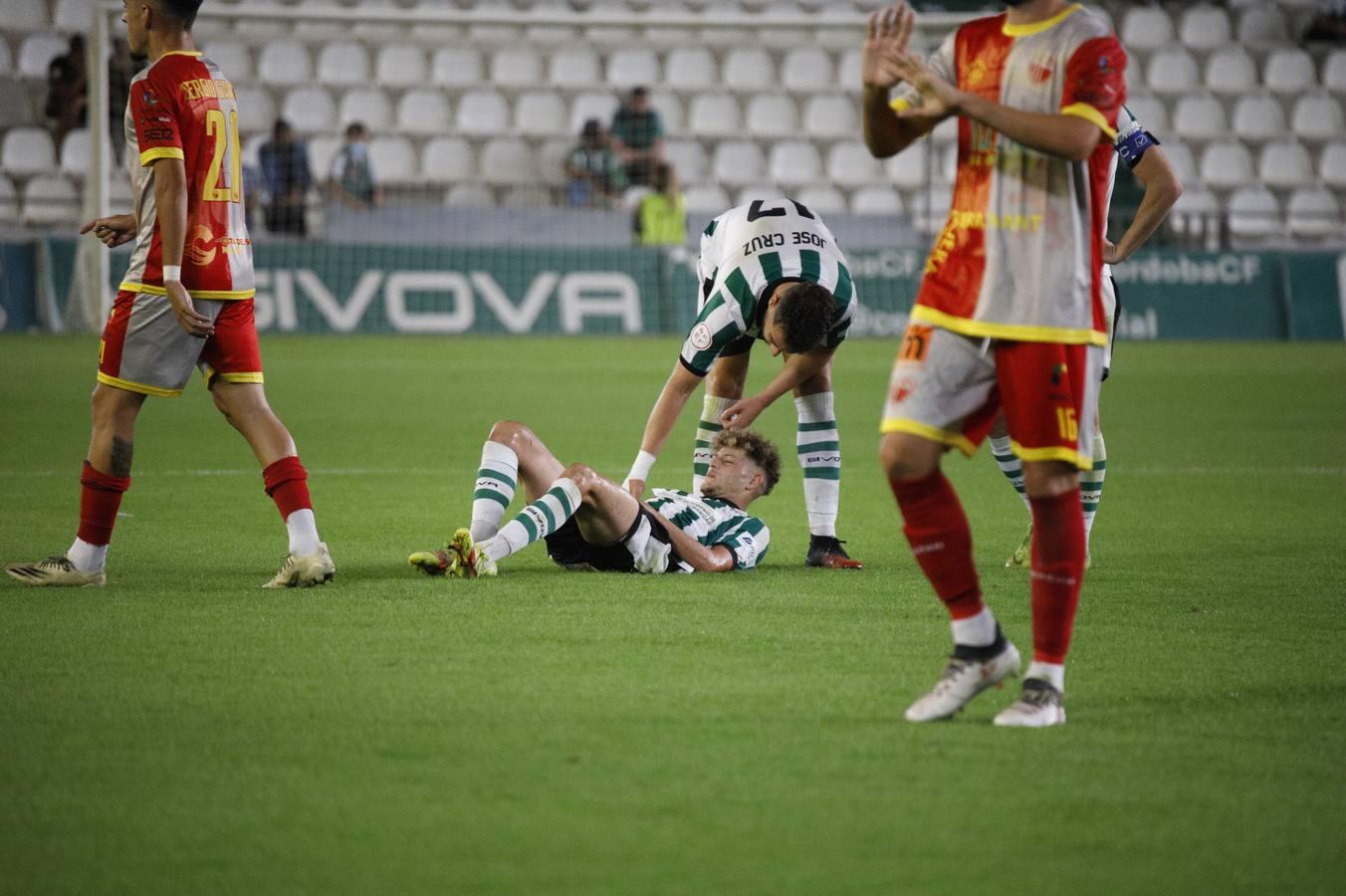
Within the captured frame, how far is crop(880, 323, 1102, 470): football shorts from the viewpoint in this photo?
4250 millimetres

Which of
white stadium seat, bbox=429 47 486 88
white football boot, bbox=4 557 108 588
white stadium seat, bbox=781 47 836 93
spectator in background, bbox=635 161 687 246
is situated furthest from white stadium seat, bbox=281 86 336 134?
white football boot, bbox=4 557 108 588

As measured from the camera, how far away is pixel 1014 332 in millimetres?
4238

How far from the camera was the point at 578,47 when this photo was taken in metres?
25.2

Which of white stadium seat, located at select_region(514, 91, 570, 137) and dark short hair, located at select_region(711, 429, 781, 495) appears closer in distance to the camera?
dark short hair, located at select_region(711, 429, 781, 495)

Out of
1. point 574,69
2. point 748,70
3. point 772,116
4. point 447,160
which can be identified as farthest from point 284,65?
point 772,116

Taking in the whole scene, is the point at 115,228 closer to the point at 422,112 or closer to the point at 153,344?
the point at 153,344

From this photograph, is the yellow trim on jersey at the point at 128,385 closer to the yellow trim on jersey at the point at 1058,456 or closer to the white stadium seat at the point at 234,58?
the yellow trim on jersey at the point at 1058,456

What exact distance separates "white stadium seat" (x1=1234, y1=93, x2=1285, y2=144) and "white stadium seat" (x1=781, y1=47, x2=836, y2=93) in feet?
20.8

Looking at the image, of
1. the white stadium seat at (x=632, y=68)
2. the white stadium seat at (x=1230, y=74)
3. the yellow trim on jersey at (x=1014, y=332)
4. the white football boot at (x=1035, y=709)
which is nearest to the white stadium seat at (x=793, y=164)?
the white stadium seat at (x=632, y=68)

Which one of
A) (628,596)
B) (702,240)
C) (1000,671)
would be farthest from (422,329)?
(1000,671)

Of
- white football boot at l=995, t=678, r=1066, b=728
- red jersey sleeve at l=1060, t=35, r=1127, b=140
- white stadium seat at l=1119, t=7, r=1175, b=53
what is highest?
white stadium seat at l=1119, t=7, r=1175, b=53

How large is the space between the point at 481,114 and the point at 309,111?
7.85 ft

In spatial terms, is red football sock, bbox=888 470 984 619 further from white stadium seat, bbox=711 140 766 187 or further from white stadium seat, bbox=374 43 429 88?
white stadium seat, bbox=374 43 429 88

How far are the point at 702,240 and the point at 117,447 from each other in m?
2.82
